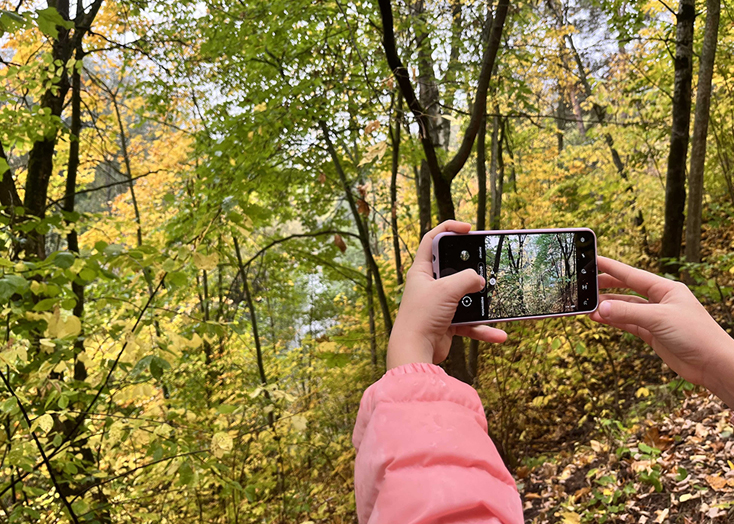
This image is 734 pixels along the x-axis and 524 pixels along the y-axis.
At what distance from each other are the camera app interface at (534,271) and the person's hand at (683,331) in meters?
0.23

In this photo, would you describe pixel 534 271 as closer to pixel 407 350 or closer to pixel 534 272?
pixel 534 272

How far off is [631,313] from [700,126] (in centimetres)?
444

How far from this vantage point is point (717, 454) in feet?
9.12

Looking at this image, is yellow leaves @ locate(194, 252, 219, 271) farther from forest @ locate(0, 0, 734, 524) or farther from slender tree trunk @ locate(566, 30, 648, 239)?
slender tree trunk @ locate(566, 30, 648, 239)

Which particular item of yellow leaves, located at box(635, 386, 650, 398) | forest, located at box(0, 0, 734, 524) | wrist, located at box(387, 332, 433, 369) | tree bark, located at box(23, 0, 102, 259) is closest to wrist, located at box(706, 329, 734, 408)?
wrist, located at box(387, 332, 433, 369)

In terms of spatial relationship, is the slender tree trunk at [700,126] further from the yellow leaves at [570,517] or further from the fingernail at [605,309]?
the fingernail at [605,309]

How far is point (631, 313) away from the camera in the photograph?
117cm

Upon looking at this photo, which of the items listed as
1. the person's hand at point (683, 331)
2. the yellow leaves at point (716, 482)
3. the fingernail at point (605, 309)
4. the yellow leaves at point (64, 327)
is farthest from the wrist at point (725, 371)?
the yellow leaves at point (64, 327)

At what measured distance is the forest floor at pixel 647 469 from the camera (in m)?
2.52

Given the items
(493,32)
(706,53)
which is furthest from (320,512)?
(706,53)

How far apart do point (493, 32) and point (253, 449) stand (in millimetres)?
4374

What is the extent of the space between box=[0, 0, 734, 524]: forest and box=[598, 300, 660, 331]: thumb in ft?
4.31

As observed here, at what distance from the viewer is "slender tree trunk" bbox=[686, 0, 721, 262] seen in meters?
4.06

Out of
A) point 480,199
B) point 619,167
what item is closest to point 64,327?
point 480,199
